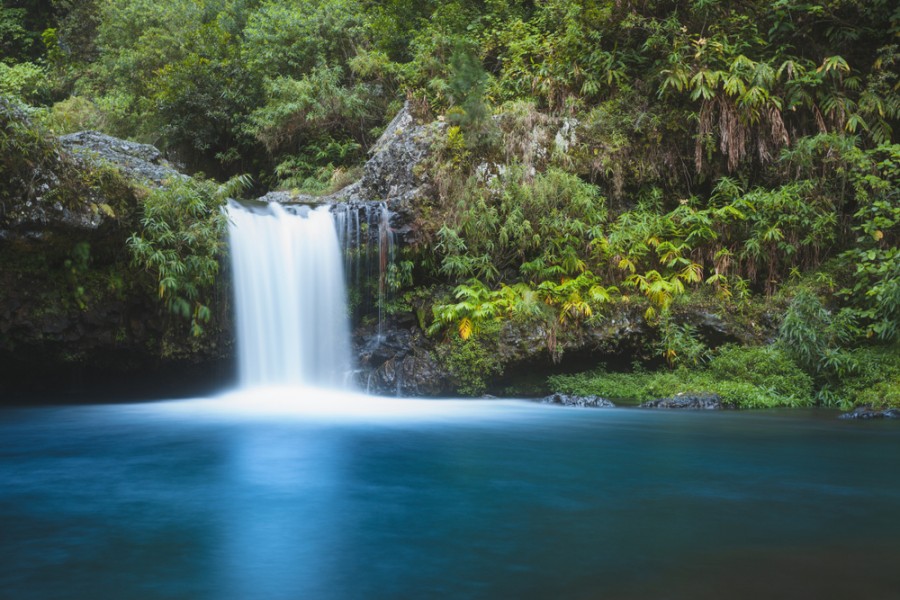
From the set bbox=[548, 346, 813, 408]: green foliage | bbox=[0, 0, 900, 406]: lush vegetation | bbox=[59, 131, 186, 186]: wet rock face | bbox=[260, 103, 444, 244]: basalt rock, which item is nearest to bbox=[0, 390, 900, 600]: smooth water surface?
bbox=[548, 346, 813, 408]: green foliage

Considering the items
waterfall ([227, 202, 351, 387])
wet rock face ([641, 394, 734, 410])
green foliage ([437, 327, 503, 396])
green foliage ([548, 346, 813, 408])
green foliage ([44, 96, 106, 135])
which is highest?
green foliage ([44, 96, 106, 135])

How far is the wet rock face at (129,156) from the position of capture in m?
11.5

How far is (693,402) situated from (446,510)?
276 inches

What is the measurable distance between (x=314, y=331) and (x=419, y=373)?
2.13m

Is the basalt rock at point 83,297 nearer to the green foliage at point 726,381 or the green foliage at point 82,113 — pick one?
the green foliage at point 726,381

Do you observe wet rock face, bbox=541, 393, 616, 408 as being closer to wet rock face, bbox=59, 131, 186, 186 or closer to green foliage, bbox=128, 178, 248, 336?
green foliage, bbox=128, 178, 248, 336

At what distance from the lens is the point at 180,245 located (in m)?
10.3

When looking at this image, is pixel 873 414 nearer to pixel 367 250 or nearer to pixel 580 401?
pixel 580 401

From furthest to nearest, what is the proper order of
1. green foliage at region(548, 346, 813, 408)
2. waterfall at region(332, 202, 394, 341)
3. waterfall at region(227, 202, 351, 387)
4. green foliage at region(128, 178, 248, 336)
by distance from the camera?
waterfall at region(332, 202, 394, 341) → waterfall at region(227, 202, 351, 387) → green foliage at region(548, 346, 813, 408) → green foliage at region(128, 178, 248, 336)

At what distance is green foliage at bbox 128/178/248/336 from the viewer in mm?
10008

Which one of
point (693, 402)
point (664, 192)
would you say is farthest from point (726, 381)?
point (664, 192)

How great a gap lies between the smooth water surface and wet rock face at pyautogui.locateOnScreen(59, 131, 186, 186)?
15.7 ft

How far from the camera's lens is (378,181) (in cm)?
1367

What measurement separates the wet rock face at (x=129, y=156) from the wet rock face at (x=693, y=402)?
872 centimetres
